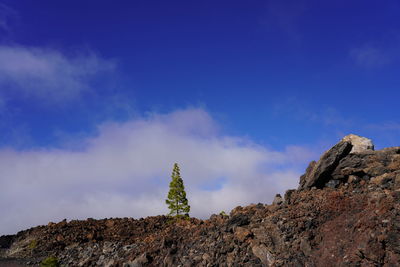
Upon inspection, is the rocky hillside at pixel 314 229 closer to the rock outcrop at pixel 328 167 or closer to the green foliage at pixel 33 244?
the rock outcrop at pixel 328 167

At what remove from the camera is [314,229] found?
73.2 ft

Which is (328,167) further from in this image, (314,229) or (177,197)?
(177,197)

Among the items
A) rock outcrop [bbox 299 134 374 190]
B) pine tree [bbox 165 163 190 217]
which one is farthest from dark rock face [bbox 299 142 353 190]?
pine tree [bbox 165 163 190 217]

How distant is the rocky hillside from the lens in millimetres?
19156

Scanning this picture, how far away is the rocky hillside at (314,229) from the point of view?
19156 millimetres

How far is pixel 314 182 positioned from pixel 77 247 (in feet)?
98.2

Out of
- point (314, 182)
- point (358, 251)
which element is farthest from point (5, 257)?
point (358, 251)

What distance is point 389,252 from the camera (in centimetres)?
1767

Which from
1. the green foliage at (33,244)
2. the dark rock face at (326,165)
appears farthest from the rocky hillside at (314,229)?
the green foliage at (33,244)

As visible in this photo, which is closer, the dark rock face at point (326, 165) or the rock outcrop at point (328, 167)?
the rock outcrop at point (328, 167)

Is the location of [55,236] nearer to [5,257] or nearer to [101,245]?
[5,257]

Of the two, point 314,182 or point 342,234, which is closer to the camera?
point 342,234

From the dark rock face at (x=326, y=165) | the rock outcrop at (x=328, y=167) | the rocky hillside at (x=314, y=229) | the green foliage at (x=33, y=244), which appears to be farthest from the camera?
the green foliage at (x=33, y=244)

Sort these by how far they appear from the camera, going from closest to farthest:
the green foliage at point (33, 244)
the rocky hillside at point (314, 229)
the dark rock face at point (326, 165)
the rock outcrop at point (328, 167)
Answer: the rocky hillside at point (314, 229)
the rock outcrop at point (328, 167)
the dark rock face at point (326, 165)
the green foliage at point (33, 244)
